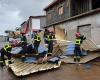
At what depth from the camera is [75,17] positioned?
29172 millimetres

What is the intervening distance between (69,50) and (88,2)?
10579 millimetres

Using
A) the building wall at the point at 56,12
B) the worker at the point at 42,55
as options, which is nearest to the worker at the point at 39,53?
the worker at the point at 42,55

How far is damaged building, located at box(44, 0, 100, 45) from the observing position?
25438 millimetres

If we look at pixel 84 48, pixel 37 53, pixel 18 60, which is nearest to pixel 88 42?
pixel 84 48

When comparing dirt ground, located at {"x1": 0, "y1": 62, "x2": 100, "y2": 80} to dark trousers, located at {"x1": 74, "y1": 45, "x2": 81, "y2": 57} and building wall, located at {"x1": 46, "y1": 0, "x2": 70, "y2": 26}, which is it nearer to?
dark trousers, located at {"x1": 74, "y1": 45, "x2": 81, "y2": 57}

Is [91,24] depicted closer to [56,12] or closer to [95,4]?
[95,4]

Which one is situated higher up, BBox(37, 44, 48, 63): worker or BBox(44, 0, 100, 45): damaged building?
BBox(44, 0, 100, 45): damaged building

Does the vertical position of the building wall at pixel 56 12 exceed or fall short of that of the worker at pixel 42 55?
it exceeds it

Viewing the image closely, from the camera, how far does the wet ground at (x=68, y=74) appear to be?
14.2m

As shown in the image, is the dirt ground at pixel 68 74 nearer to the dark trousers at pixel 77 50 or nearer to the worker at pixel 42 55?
the worker at pixel 42 55

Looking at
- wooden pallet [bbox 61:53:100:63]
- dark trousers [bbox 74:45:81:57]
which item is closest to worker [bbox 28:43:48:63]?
wooden pallet [bbox 61:53:100:63]

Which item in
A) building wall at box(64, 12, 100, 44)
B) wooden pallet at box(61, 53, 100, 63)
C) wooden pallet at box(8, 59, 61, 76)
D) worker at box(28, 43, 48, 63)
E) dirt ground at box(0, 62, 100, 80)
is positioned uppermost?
building wall at box(64, 12, 100, 44)

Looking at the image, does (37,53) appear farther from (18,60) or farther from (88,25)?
(88,25)

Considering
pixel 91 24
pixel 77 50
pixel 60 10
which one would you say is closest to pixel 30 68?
pixel 77 50
